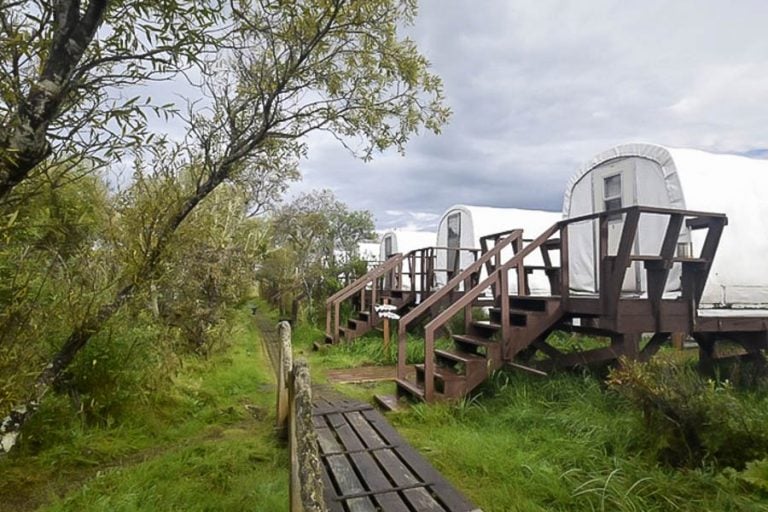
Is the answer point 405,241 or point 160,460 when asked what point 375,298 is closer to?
point 160,460

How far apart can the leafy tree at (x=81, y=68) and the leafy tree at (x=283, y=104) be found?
0.52 meters

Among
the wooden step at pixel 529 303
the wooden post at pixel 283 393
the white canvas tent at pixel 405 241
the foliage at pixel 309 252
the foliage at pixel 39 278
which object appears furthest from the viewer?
the white canvas tent at pixel 405 241

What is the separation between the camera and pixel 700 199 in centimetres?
552

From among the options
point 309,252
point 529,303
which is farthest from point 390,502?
point 309,252

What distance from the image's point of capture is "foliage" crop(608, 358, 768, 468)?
2555 mm

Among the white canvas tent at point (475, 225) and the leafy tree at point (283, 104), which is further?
the white canvas tent at point (475, 225)

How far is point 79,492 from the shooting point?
2.73m

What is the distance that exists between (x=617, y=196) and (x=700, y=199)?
111cm

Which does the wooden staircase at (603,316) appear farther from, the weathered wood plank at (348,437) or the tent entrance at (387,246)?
the tent entrance at (387,246)

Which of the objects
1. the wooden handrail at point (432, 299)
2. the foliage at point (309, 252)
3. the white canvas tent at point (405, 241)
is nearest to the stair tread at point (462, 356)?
the wooden handrail at point (432, 299)

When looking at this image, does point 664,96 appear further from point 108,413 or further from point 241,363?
point 108,413

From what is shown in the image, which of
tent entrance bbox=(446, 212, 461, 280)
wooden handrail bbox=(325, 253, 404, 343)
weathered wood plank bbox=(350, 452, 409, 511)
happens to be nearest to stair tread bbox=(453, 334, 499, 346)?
weathered wood plank bbox=(350, 452, 409, 511)

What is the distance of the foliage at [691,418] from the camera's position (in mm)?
2555

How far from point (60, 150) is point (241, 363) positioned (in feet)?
18.3
